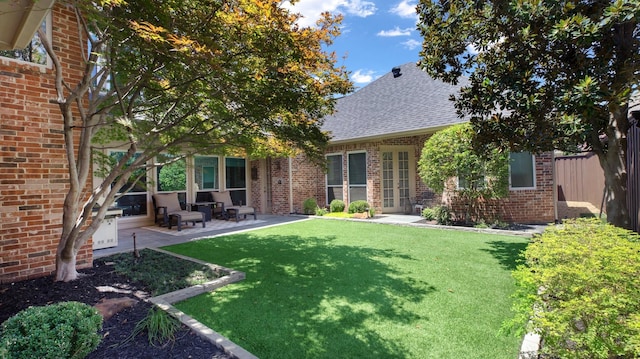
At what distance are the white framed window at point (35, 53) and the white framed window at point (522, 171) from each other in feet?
37.0

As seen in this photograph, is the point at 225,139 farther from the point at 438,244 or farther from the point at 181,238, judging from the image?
the point at 438,244

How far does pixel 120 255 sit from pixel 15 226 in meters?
1.92

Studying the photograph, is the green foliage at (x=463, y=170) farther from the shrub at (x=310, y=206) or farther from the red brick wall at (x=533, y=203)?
the shrub at (x=310, y=206)

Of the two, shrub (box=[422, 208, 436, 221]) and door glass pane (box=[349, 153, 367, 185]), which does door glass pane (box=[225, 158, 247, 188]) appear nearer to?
door glass pane (box=[349, 153, 367, 185])

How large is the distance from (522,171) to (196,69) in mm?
9870

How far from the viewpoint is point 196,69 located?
146 inches

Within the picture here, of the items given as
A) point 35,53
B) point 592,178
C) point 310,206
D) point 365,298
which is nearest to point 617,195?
point 365,298

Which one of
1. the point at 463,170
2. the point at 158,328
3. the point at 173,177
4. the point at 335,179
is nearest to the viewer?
the point at 158,328

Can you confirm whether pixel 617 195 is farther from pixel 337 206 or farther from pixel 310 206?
pixel 310 206

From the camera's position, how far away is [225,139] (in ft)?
20.4

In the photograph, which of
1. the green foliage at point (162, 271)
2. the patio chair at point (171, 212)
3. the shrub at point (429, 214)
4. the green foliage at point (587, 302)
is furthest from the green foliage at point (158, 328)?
the shrub at point (429, 214)

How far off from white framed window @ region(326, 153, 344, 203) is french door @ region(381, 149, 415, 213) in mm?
1898

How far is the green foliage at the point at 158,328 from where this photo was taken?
9.70 feet

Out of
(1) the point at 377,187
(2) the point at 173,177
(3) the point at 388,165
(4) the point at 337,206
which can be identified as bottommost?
(4) the point at 337,206
